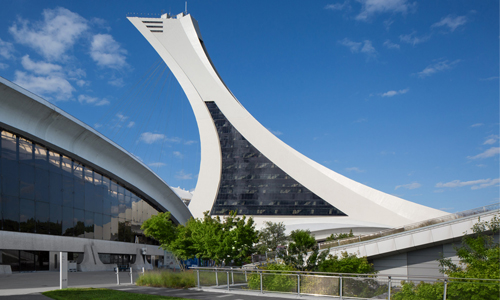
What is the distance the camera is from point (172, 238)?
84.0ft

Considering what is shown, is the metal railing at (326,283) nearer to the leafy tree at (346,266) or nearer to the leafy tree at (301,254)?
the leafy tree at (301,254)

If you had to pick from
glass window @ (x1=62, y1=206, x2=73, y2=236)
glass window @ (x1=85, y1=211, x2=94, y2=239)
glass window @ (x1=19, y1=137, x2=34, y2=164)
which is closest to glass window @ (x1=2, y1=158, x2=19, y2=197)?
glass window @ (x1=19, y1=137, x2=34, y2=164)

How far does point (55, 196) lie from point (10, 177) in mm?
3486

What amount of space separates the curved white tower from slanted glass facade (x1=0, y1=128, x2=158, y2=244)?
2039 centimetres

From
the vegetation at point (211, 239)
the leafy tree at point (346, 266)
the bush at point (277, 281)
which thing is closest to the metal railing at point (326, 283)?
the bush at point (277, 281)

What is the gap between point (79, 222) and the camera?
2530 cm

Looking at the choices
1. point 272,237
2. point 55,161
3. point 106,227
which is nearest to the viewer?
point 55,161

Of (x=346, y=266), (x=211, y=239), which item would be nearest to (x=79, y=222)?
(x=211, y=239)

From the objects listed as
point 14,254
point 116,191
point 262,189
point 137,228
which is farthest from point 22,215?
point 262,189

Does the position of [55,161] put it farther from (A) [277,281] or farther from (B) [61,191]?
(A) [277,281]

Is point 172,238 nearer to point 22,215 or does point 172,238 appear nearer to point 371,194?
point 22,215

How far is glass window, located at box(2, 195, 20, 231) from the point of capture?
768 inches

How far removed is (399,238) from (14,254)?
62.9ft

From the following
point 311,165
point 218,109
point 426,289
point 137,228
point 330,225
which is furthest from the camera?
point 218,109
